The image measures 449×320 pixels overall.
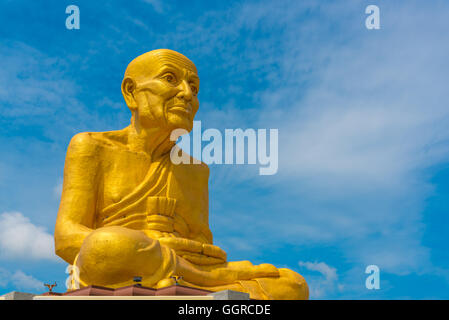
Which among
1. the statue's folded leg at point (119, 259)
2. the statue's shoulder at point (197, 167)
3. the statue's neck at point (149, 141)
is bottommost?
the statue's folded leg at point (119, 259)

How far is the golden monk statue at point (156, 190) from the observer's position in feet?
26.9

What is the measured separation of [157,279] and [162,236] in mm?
1383

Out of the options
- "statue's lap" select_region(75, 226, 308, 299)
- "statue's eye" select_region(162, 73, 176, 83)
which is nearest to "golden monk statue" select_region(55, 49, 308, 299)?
"statue's eye" select_region(162, 73, 176, 83)

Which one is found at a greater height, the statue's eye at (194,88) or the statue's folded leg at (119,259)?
the statue's eye at (194,88)

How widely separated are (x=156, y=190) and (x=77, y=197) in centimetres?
123

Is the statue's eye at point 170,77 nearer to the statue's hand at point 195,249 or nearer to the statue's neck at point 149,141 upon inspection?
the statue's neck at point 149,141

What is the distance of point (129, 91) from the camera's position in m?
9.32

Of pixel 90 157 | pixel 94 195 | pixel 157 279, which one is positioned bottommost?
pixel 157 279

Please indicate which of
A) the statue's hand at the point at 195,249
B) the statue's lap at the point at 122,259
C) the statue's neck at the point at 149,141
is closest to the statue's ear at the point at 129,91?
the statue's neck at the point at 149,141
